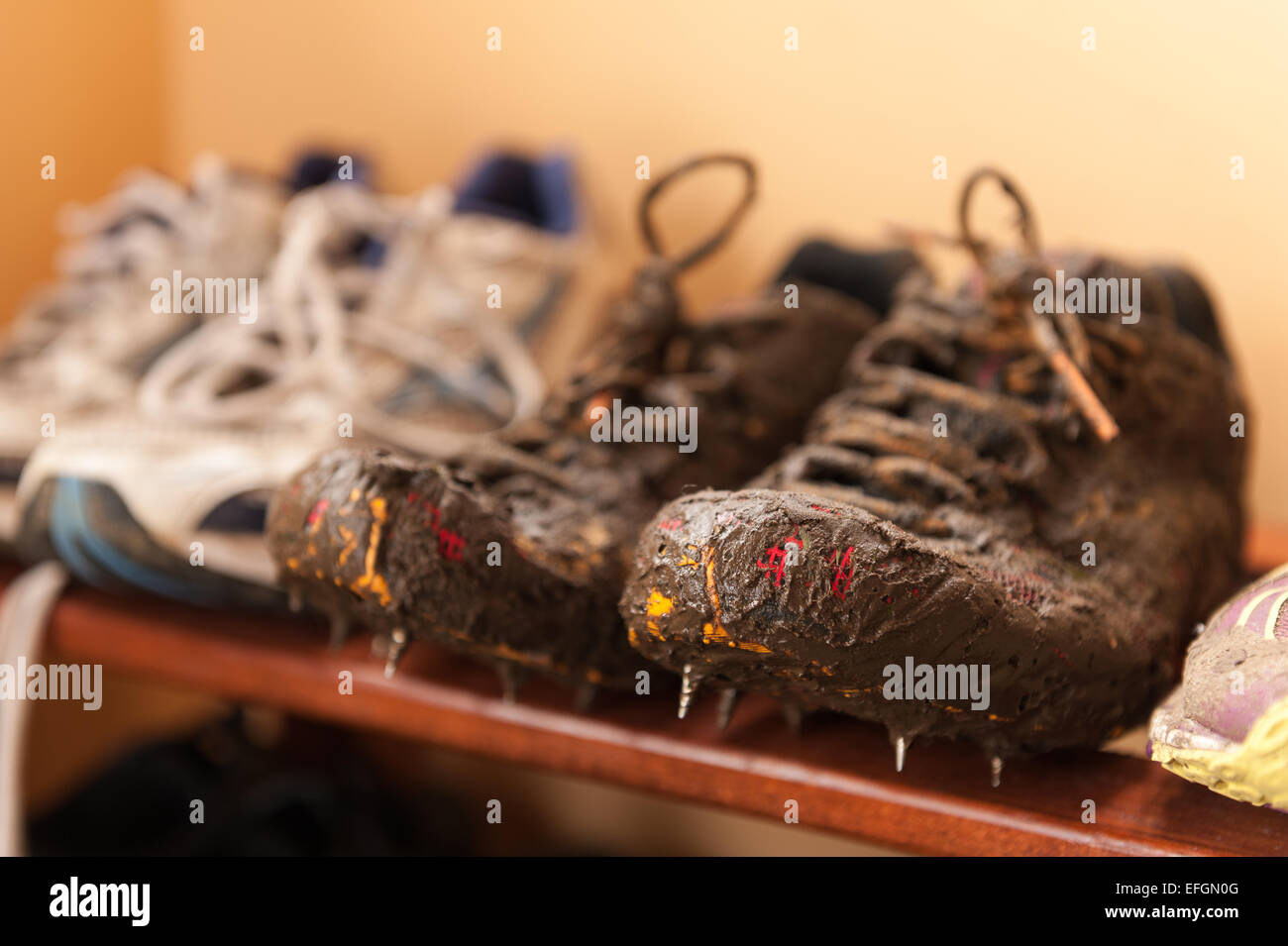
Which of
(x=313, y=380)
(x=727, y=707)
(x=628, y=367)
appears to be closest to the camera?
(x=727, y=707)

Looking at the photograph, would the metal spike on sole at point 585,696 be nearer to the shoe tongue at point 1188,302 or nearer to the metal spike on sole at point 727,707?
the metal spike on sole at point 727,707

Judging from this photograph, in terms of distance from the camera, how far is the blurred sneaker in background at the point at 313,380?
566mm

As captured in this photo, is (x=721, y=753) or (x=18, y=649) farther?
(x=18, y=649)

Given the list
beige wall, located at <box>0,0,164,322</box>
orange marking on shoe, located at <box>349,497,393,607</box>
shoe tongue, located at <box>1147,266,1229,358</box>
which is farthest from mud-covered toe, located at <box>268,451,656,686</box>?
beige wall, located at <box>0,0,164,322</box>

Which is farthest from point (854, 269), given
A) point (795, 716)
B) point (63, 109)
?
point (63, 109)

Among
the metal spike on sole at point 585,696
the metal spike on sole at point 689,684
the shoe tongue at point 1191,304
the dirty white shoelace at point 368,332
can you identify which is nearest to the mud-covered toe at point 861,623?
the metal spike on sole at point 689,684

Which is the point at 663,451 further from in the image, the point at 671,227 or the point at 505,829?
the point at 505,829

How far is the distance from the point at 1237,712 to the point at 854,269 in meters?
0.36

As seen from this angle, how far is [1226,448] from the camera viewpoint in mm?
547

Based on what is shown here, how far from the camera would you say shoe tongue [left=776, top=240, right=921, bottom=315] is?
0.64 metres

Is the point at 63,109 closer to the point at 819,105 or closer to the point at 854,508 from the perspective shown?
the point at 819,105

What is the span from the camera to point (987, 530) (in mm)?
434

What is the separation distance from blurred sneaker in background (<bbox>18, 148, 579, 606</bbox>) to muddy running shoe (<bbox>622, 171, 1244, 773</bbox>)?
0.27 meters
